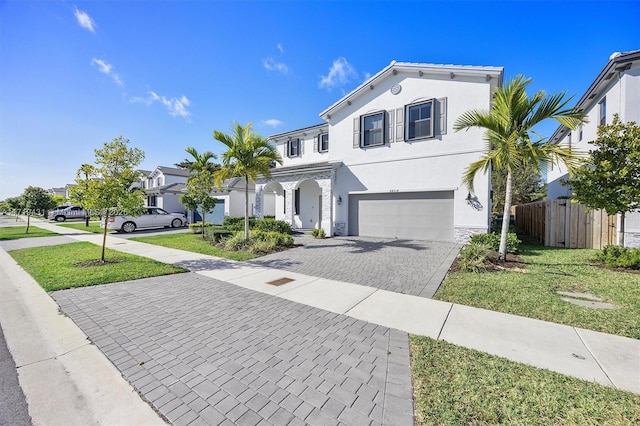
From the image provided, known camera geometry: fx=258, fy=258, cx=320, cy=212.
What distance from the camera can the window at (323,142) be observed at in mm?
17641

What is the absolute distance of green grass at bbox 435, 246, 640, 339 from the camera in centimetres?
435

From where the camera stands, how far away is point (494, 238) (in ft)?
30.7

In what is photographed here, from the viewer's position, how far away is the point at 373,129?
1424 cm

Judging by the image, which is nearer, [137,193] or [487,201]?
[137,193]

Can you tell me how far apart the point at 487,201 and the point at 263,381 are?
11.7m

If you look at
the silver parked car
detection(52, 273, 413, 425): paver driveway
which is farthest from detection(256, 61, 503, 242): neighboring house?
the silver parked car

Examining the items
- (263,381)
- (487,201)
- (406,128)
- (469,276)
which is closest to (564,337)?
(469,276)

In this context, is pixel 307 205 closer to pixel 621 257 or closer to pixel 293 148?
pixel 293 148

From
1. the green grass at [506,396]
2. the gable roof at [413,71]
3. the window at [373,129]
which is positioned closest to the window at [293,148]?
the gable roof at [413,71]

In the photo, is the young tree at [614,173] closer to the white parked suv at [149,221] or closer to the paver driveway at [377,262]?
the paver driveway at [377,262]

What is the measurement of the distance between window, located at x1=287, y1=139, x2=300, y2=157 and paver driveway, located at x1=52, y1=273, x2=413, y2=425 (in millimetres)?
15146

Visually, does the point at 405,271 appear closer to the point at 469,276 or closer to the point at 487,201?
the point at 469,276

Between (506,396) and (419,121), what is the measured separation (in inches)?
490

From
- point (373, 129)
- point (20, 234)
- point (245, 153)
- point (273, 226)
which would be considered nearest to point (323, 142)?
point (373, 129)
